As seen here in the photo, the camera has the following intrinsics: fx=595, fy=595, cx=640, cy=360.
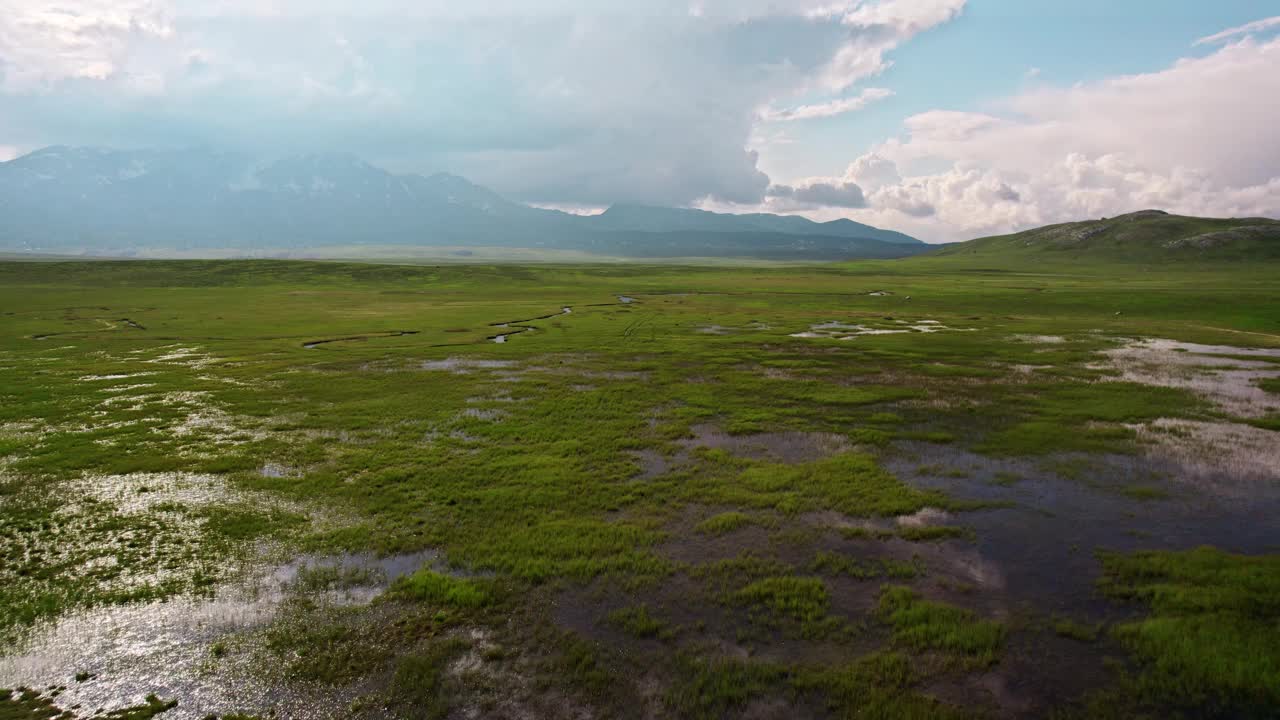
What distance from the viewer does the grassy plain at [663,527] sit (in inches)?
441

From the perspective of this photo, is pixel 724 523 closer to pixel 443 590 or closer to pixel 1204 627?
pixel 443 590

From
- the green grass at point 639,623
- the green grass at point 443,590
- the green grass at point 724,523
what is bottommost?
the green grass at point 639,623

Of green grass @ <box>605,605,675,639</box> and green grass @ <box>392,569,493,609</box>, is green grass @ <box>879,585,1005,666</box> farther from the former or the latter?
green grass @ <box>392,569,493,609</box>

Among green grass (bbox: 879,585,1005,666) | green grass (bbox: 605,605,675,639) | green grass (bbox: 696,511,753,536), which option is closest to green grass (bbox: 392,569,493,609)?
green grass (bbox: 605,605,675,639)

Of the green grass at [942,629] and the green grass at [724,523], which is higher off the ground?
the green grass at [724,523]

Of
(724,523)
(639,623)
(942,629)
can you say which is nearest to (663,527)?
(724,523)

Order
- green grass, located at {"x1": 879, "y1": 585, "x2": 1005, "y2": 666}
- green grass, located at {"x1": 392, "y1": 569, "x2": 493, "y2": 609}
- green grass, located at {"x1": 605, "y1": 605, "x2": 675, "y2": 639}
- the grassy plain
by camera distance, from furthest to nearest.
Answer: green grass, located at {"x1": 392, "y1": 569, "x2": 493, "y2": 609} → green grass, located at {"x1": 605, "y1": 605, "x2": 675, "y2": 639} → green grass, located at {"x1": 879, "y1": 585, "x2": 1005, "y2": 666} → the grassy plain

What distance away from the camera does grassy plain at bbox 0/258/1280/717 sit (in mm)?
11203

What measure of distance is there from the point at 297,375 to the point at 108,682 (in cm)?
3299

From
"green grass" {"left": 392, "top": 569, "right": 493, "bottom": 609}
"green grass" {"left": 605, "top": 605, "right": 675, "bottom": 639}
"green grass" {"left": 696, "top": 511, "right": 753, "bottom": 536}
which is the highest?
"green grass" {"left": 696, "top": 511, "right": 753, "bottom": 536}

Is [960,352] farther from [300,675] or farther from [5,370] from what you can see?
[5,370]

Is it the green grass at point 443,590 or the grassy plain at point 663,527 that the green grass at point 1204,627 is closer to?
the grassy plain at point 663,527

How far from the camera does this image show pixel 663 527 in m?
17.6

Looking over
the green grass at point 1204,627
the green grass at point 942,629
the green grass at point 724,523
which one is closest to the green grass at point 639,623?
the green grass at point 724,523
